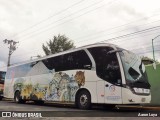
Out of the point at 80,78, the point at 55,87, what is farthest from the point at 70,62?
the point at 55,87

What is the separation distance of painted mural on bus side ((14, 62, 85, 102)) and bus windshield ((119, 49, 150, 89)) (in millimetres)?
2440

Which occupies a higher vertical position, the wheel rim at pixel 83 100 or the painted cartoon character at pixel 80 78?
the painted cartoon character at pixel 80 78

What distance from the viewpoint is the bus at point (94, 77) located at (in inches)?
514

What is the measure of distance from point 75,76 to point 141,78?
138 inches

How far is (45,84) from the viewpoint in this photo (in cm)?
1794

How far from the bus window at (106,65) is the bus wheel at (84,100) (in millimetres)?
1253

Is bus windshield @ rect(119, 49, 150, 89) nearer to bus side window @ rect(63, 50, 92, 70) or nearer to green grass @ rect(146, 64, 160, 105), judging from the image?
bus side window @ rect(63, 50, 92, 70)

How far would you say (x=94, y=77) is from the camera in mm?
14172

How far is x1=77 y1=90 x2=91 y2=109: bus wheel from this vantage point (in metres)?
14.1

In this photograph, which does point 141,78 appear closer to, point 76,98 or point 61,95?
point 76,98

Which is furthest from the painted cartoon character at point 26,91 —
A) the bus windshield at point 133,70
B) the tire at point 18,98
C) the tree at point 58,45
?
the tree at point 58,45

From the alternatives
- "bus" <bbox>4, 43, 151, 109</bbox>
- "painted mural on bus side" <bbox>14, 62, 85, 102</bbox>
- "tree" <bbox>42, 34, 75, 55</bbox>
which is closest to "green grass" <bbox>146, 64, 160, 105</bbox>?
"bus" <bbox>4, 43, 151, 109</bbox>

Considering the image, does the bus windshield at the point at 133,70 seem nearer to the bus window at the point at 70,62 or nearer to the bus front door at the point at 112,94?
the bus front door at the point at 112,94

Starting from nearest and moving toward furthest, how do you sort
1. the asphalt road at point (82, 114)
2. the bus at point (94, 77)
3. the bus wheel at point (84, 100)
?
the asphalt road at point (82, 114) < the bus at point (94, 77) < the bus wheel at point (84, 100)
